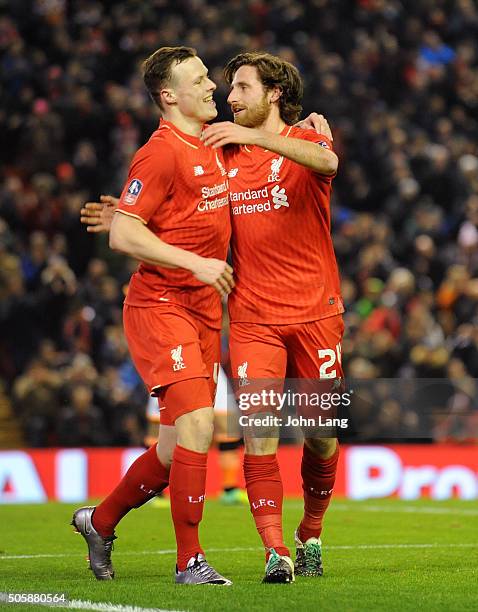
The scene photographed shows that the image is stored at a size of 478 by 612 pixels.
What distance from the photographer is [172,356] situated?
6.05 meters

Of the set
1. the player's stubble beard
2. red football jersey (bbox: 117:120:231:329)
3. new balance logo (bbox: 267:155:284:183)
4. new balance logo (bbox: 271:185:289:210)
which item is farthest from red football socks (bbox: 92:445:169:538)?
the player's stubble beard

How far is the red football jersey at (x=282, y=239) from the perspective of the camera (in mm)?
6633

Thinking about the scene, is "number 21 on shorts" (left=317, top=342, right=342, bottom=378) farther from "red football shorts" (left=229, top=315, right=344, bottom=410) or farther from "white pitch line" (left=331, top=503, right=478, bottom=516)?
"white pitch line" (left=331, top=503, right=478, bottom=516)

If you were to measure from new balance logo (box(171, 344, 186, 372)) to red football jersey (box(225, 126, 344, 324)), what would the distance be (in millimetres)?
655

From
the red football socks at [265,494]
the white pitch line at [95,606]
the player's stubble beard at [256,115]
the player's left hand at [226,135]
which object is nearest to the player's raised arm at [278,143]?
the player's left hand at [226,135]

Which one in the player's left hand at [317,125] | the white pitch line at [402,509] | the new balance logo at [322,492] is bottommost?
the white pitch line at [402,509]

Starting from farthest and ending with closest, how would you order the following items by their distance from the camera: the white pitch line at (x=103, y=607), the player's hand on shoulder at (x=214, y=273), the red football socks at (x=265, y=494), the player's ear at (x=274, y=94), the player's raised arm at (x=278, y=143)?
1. the player's ear at (x=274, y=94)
2. the red football socks at (x=265, y=494)
3. the player's raised arm at (x=278, y=143)
4. the player's hand on shoulder at (x=214, y=273)
5. the white pitch line at (x=103, y=607)

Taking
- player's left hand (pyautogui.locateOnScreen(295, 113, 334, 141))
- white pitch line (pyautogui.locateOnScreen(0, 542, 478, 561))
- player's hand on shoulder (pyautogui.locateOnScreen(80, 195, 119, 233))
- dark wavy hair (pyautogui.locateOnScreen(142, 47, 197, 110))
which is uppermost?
dark wavy hair (pyautogui.locateOnScreen(142, 47, 197, 110))

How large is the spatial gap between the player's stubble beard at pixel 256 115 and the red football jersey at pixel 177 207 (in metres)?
0.37

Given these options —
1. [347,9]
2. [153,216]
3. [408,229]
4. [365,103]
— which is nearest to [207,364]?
[153,216]

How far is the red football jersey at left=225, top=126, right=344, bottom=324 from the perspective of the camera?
6.63 meters

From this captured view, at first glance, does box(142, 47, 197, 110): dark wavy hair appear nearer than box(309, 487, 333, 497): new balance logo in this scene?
Yes

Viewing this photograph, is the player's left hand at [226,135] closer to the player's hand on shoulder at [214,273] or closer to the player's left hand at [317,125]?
the player's hand on shoulder at [214,273]

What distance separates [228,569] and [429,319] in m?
9.53
